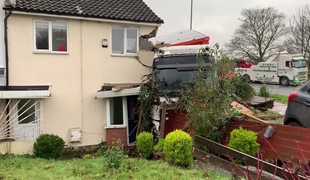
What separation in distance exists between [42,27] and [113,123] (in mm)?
4970

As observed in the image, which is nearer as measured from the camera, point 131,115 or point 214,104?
point 214,104

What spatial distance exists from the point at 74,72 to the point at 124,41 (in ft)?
8.48

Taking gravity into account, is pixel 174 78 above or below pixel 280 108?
above

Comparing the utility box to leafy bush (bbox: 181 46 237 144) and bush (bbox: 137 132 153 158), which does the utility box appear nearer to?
bush (bbox: 137 132 153 158)

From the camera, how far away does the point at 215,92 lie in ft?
21.9

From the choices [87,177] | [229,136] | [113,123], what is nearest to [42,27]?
[113,123]

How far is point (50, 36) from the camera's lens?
10.9 meters

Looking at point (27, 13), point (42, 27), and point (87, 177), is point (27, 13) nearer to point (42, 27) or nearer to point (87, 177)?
point (42, 27)

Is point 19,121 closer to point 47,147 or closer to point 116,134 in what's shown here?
point 47,147

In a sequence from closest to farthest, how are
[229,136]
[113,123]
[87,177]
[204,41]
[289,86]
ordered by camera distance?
[87,177] < [229,136] < [204,41] < [113,123] < [289,86]

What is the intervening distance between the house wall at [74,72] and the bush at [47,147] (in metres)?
1.49

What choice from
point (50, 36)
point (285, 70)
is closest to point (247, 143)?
point (50, 36)

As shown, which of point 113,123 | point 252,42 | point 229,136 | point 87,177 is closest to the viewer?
point 87,177

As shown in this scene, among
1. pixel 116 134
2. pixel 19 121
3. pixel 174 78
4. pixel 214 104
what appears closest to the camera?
pixel 214 104
